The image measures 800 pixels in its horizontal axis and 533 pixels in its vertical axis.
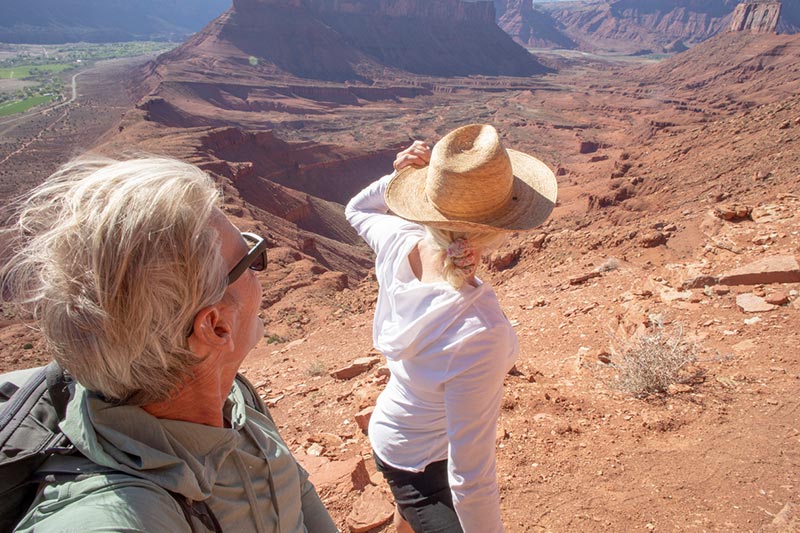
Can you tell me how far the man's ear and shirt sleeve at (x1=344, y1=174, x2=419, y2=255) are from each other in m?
0.87

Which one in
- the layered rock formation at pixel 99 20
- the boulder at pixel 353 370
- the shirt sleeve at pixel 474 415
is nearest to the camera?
the shirt sleeve at pixel 474 415

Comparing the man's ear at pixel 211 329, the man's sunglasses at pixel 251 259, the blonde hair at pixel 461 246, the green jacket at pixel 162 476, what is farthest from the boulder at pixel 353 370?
the man's ear at pixel 211 329

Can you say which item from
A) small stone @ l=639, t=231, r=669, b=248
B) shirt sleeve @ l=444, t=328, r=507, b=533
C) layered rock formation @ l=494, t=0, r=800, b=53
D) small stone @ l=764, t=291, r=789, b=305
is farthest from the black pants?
layered rock formation @ l=494, t=0, r=800, b=53

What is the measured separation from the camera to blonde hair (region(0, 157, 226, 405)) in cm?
100

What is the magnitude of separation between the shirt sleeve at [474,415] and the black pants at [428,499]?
264 millimetres

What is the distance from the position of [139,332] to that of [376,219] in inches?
48.9

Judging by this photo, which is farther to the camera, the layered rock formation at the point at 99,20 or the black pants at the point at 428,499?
the layered rock formation at the point at 99,20

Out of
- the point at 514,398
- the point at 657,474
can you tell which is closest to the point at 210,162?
the point at 514,398

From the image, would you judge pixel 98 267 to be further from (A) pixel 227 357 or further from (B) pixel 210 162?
(B) pixel 210 162

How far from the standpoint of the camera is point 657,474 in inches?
115

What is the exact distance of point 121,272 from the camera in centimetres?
100

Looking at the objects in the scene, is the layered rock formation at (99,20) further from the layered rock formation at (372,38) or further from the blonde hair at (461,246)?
the blonde hair at (461,246)

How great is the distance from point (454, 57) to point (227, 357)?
3701 inches

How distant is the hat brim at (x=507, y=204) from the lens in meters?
1.65
